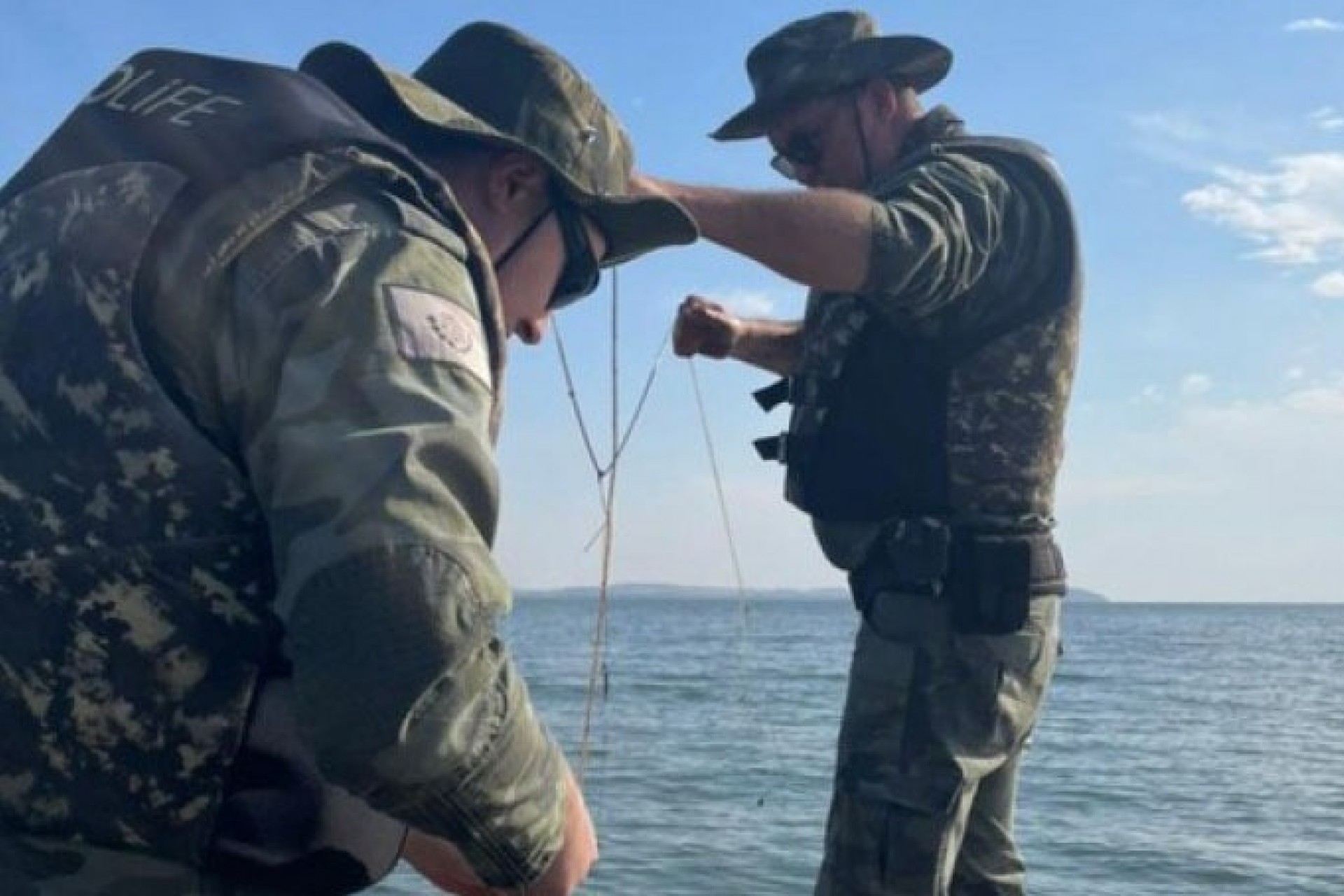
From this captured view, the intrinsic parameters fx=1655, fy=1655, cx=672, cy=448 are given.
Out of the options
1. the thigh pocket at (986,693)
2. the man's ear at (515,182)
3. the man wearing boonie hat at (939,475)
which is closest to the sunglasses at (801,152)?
the man wearing boonie hat at (939,475)

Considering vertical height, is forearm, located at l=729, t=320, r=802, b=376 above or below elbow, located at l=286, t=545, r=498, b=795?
above

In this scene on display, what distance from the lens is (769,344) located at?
5367 mm

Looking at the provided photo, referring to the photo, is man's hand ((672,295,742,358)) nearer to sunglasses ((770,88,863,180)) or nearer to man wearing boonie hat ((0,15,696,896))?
sunglasses ((770,88,863,180))

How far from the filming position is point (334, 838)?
6.97ft

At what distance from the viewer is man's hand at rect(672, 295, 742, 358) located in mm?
5238

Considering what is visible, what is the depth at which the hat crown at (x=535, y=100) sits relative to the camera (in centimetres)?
250

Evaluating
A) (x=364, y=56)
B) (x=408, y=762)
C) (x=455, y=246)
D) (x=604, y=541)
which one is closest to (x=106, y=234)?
(x=455, y=246)

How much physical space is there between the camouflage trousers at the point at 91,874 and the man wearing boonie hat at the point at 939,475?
2588 mm

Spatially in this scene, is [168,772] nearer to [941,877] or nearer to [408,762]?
[408,762]

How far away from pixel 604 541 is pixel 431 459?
290 cm

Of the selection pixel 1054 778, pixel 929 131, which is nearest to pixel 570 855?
pixel 929 131

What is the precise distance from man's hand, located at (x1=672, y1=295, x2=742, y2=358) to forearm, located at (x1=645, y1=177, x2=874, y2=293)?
3.74 feet

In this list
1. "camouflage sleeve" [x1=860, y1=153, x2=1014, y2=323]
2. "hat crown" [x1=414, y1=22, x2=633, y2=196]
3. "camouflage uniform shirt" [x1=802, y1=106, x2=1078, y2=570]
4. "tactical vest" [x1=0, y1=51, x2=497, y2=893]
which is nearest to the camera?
"tactical vest" [x1=0, y1=51, x2=497, y2=893]

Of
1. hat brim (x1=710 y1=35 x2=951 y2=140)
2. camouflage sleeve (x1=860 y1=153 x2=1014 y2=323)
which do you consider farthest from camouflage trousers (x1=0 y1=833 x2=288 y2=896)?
hat brim (x1=710 y1=35 x2=951 y2=140)
